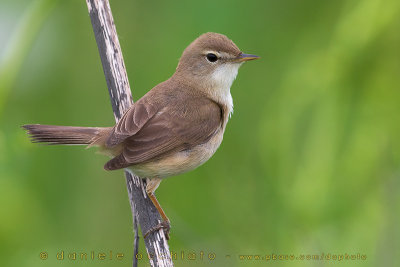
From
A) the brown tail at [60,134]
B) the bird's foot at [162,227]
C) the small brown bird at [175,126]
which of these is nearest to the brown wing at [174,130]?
the small brown bird at [175,126]

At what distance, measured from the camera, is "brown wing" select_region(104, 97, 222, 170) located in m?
3.73

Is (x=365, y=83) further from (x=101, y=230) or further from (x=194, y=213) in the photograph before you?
(x=101, y=230)

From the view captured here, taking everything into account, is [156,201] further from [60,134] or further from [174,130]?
[60,134]

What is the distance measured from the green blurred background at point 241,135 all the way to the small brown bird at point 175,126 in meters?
0.26

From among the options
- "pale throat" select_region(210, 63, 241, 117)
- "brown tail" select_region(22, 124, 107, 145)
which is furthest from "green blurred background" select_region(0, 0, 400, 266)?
"pale throat" select_region(210, 63, 241, 117)

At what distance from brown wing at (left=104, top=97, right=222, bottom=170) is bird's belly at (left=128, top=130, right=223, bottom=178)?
0.04 m

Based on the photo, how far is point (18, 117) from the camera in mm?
4309

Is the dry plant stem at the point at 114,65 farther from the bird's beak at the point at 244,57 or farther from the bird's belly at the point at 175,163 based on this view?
the bird's beak at the point at 244,57

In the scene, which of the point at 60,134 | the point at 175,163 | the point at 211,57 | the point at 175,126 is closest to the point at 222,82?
the point at 211,57

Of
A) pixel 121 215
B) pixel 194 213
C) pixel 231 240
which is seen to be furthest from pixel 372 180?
pixel 121 215

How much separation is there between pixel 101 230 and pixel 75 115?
891 millimetres

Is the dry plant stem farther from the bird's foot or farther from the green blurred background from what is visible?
the green blurred background

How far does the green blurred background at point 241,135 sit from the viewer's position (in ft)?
12.2

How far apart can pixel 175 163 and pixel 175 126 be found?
0.24 metres
